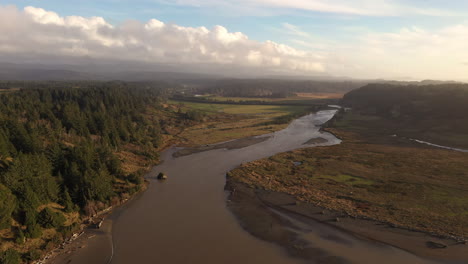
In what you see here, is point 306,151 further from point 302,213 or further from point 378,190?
point 302,213

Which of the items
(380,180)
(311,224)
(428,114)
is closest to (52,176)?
(311,224)

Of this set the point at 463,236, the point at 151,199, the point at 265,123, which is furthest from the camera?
the point at 265,123

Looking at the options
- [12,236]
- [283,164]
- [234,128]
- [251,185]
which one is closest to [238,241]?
[251,185]

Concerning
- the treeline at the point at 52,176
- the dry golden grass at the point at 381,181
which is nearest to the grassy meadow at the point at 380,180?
the dry golden grass at the point at 381,181

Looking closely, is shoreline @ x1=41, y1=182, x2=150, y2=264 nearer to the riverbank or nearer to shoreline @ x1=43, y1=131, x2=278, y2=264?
shoreline @ x1=43, y1=131, x2=278, y2=264

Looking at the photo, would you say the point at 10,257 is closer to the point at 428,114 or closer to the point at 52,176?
the point at 52,176
